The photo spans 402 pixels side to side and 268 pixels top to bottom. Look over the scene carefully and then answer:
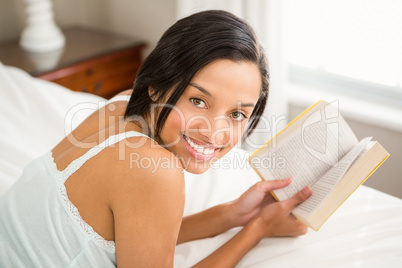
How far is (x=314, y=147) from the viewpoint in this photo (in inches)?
50.7

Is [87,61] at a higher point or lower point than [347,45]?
lower

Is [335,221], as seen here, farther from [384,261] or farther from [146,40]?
[146,40]

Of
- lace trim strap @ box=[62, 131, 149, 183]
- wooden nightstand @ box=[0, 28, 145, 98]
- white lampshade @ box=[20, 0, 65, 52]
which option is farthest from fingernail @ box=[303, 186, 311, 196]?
white lampshade @ box=[20, 0, 65, 52]

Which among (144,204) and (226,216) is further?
(226,216)

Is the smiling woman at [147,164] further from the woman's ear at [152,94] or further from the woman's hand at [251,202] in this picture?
the woman's hand at [251,202]

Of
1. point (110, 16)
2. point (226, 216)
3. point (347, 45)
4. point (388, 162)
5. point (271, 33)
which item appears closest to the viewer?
point (226, 216)

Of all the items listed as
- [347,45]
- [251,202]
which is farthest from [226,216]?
[347,45]

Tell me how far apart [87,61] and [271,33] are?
1086mm

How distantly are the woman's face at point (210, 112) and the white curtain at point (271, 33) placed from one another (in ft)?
4.07

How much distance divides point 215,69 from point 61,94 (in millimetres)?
1127

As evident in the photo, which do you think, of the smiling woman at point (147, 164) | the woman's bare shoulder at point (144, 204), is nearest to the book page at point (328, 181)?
the smiling woman at point (147, 164)

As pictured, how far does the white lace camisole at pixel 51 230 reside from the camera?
3.56 feet

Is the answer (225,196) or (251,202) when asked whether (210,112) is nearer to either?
(251,202)

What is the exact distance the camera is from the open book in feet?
3.97
